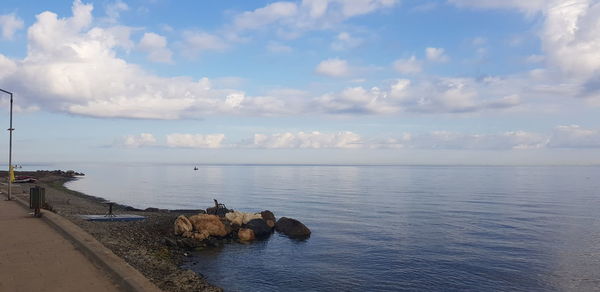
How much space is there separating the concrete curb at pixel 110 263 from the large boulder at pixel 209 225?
8.38 m

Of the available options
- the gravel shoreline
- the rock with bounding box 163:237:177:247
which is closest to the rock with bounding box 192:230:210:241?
the gravel shoreline

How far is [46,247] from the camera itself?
1283 cm

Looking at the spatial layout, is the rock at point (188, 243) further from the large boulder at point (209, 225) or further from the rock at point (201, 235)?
the large boulder at point (209, 225)

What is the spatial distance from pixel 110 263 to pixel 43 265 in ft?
6.07

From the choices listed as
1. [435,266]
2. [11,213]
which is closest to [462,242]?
[435,266]

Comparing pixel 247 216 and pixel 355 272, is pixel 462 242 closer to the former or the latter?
pixel 355 272

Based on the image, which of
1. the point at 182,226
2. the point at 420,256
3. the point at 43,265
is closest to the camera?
the point at 43,265

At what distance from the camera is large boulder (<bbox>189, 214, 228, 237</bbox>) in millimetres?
23844

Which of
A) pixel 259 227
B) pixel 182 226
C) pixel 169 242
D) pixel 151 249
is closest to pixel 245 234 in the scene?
pixel 259 227

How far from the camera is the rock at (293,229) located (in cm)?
2672

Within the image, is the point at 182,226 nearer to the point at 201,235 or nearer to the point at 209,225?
the point at 201,235

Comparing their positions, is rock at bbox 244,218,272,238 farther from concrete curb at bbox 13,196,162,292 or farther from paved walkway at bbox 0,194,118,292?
paved walkway at bbox 0,194,118,292

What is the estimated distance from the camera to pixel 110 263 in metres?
10.4

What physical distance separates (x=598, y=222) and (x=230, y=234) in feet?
95.2
